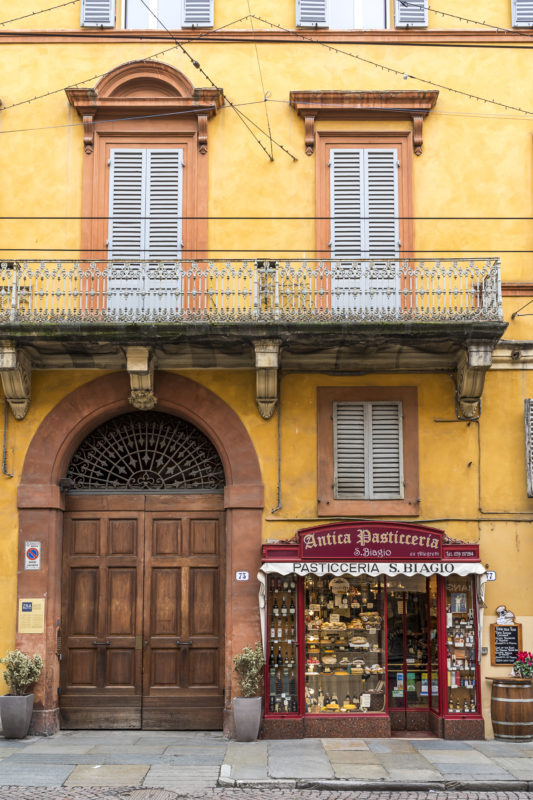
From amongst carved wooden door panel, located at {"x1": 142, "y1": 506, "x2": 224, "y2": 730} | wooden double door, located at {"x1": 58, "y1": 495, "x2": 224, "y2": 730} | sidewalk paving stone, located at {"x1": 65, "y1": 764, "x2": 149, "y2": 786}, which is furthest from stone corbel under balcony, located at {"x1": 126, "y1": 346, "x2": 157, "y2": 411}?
sidewalk paving stone, located at {"x1": 65, "y1": 764, "x2": 149, "y2": 786}

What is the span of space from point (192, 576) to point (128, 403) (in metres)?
2.72

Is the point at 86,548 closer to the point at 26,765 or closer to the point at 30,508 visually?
the point at 30,508

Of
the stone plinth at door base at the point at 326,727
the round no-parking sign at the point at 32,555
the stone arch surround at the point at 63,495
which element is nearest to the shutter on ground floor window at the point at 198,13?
the stone arch surround at the point at 63,495

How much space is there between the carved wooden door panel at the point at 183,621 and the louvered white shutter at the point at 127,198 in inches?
164

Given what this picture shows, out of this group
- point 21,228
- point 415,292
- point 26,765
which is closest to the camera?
point 26,765

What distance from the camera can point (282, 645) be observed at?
13430mm

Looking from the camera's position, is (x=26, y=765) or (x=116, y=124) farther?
(x=116, y=124)

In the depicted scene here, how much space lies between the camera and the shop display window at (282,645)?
13.3 meters

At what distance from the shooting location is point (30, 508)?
13.8 metres

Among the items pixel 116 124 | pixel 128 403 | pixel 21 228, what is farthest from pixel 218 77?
pixel 128 403

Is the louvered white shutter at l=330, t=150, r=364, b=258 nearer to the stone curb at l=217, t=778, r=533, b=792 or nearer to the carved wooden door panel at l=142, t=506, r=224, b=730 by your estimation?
the carved wooden door panel at l=142, t=506, r=224, b=730

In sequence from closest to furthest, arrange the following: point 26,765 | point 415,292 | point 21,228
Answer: point 26,765, point 415,292, point 21,228

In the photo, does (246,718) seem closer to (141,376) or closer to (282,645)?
(282,645)

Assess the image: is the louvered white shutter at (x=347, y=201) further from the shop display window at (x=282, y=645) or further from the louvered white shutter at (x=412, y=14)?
the shop display window at (x=282, y=645)
